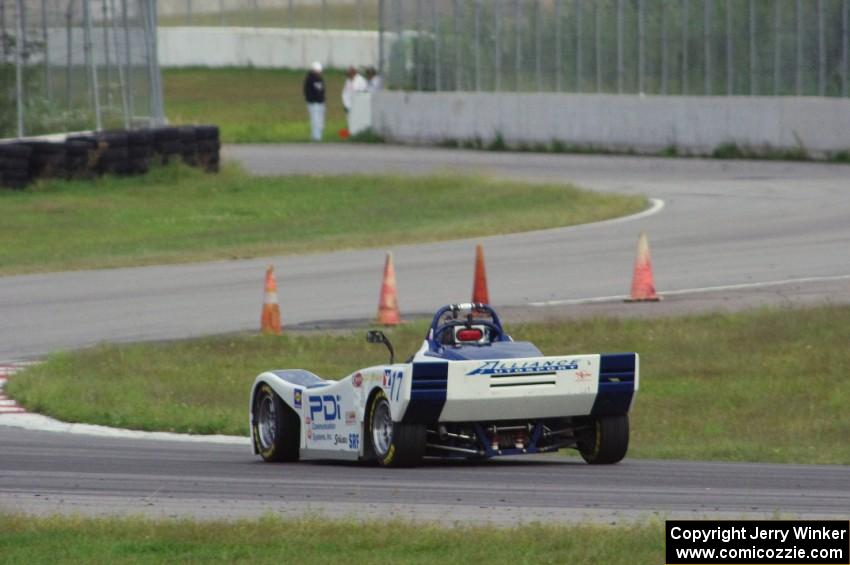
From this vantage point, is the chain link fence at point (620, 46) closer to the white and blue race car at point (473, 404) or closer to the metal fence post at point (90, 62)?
the metal fence post at point (90, 62)

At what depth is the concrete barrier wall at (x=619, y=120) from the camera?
119 feet

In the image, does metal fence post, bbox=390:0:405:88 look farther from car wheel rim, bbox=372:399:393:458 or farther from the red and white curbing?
car wheel rim, bbox=372:399:393:458

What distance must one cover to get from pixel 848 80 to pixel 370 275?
17233 mm

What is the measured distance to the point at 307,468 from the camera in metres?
Result: 11.3

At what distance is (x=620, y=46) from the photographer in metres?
40.3

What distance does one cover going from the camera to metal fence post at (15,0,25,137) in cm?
3161

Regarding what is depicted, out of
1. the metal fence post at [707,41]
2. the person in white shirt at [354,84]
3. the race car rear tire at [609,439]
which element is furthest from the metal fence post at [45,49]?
the race car rear tire at [609,439]

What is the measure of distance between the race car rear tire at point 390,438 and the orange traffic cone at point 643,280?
9.16 meters

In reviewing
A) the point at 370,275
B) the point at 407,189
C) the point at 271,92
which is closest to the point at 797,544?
the point at 370,275

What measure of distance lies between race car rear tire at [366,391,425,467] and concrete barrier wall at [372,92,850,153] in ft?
86.0

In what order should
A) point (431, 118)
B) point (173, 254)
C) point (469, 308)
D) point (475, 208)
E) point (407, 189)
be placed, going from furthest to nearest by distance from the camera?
point (431, 118)
point (407, 189)
point (475, 208)
point (173, 254)
point (469, 308)

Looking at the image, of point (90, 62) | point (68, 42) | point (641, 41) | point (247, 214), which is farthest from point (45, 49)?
point (641, 41)

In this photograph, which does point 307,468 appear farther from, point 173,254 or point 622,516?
point 173,254

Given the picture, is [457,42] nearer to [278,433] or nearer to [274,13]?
[274,13]
